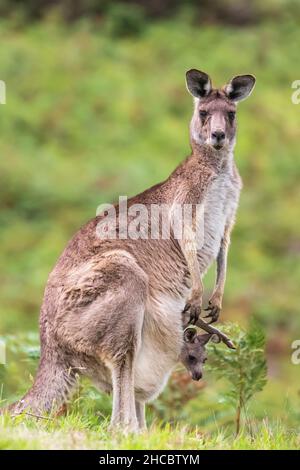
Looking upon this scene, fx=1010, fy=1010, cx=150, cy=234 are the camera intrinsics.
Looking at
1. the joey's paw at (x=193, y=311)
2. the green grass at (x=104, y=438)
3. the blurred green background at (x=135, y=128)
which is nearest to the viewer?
the green grass at (x=104, y=438)

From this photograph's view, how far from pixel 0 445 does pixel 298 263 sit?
11.7 meters

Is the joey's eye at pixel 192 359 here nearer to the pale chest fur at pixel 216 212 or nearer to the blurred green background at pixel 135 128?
the pale chest fur at pixel 216 212

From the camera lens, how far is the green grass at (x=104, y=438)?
468 centimetres

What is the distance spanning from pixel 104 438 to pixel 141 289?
3.58ft

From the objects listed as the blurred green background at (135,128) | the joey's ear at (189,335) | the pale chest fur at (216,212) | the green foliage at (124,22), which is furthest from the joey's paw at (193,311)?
the green foliage at (124,22)

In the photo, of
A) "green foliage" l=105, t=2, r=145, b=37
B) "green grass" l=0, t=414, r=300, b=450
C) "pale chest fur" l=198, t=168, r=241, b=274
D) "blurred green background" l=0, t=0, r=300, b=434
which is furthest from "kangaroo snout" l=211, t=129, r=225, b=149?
"green foliage" l=105, t=2, r=145, b=37

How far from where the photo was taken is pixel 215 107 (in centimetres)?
628

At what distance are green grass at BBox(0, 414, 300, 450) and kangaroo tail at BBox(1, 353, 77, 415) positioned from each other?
188 mm

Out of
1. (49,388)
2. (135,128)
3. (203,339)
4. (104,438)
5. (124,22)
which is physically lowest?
(104,438)

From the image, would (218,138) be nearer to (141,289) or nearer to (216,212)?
(216,212)

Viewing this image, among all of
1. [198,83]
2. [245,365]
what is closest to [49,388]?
[245,365]

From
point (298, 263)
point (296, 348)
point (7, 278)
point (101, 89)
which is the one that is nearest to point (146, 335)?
point (296, 348)

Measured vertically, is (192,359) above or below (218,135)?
below
